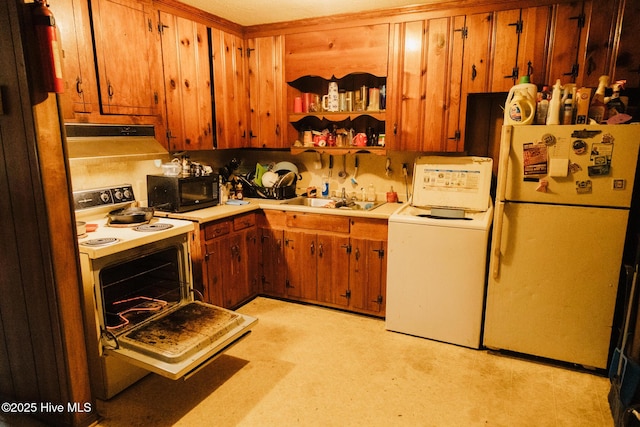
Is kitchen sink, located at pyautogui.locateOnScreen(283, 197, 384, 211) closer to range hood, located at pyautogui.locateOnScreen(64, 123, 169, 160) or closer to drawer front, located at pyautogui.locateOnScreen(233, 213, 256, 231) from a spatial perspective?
drawer front, located at pyautogui.locateOnScreen(233, 213, 256, 231)

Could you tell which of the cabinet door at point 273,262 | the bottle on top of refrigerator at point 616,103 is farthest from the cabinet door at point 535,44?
the cabinet door at point 273,262

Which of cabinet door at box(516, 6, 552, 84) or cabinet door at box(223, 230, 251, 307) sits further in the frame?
cabinet door at box(223, 230, 251, 307)

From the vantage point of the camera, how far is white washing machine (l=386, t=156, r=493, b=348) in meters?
2.65

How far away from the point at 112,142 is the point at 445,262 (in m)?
2.37

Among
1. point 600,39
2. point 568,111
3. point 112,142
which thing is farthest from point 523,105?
point 112,142

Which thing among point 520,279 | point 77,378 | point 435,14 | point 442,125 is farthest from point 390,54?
point 77,378

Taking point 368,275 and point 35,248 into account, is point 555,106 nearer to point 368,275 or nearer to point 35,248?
point 368,275

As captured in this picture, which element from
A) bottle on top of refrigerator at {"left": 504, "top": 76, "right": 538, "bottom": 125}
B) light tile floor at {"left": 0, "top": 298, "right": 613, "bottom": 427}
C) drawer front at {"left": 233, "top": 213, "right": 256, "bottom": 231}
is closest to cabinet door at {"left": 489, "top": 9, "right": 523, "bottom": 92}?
bottle on top of refrigerator at {"left": 504, "top": 76, "right": 538, "bottom": 125}

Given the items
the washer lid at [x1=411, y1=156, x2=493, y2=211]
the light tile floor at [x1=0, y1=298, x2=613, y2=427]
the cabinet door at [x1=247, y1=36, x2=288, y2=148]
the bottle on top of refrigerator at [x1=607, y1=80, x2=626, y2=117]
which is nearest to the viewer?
the light tile floor at [x1=0, y1=298, x2=613, y2=427]

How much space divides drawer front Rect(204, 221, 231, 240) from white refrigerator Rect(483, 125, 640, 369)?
1921 mm

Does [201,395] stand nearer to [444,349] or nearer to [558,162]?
[444,349]

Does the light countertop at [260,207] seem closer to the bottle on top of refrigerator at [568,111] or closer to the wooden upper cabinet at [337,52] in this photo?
the wooden upper cabinet at [337,52]

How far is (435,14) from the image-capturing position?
294 cm

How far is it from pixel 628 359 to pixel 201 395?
2.25m
